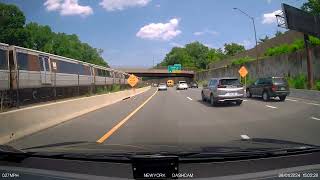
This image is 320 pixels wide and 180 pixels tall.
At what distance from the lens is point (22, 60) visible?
21.9 meters

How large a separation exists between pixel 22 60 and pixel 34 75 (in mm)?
1697

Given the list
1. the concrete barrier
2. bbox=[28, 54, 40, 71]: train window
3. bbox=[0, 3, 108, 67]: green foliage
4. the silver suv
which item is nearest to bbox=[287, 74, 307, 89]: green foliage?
the silver suv

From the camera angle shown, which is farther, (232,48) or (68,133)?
(232,48)

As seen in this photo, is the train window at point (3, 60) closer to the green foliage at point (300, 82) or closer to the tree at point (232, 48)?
the green foliage at point (300, 82)

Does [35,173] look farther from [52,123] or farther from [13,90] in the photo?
[13,90]

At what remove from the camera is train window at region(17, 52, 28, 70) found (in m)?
21.4

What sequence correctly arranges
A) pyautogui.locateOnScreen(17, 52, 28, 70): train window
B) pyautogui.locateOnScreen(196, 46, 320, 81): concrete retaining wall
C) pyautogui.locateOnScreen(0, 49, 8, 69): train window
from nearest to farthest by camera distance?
pyautogui.locateOnScreen(0, 49, 8, 69): train window → pyautogui.locateOnScreen(17, 52, 28, 70): train window → pyautogui.locateOnScreen(196, 46, 320, 81): concrete retaining wall

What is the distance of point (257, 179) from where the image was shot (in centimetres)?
422

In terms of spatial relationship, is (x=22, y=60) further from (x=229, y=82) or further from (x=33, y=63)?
(x=229, y=82)

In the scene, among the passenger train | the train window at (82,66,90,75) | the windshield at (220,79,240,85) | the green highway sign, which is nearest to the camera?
the passenger train

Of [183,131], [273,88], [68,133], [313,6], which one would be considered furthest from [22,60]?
[313,6]

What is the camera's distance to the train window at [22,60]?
21.4 metres

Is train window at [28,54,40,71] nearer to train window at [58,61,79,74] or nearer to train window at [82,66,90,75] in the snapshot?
train window at [58,61,79,74]

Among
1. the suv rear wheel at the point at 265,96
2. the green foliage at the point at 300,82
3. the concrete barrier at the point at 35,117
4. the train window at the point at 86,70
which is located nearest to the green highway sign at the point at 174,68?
the green foliage at the point at 300,82
